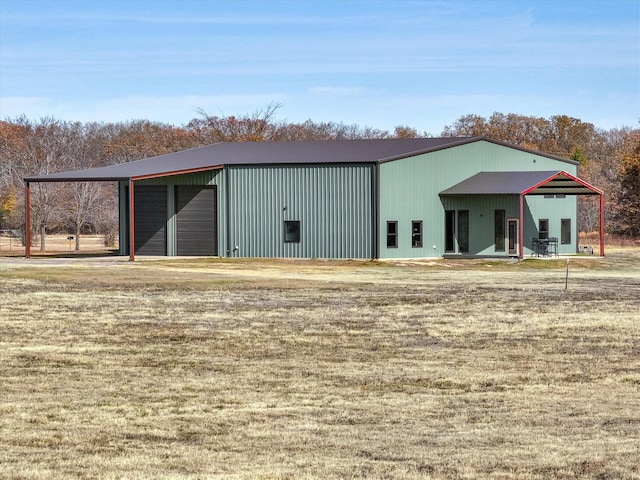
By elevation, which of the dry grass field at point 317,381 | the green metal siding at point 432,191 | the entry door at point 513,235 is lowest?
the dry grass field at point 317,381

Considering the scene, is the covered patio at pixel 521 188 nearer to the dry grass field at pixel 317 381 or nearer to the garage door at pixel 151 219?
the garage door at pixel 151 219

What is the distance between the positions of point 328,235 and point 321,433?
38.2 metres

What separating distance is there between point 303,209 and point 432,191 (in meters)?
6.23

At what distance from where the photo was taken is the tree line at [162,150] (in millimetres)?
72125

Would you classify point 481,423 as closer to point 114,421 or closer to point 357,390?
point 357,390

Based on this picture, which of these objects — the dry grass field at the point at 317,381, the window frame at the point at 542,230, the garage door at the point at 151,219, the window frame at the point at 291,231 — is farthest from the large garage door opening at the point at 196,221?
the dry grass field at the point at 317,381

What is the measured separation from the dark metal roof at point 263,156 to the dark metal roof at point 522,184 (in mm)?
2061

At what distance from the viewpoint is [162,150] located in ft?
361

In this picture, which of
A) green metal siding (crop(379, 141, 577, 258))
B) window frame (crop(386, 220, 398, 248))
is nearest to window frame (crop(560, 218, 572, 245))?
green metal siding (crop(379, 141, 577, 258))

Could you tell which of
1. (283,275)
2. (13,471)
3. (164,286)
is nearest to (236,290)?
(164,286)

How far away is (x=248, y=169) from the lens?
52.1 m

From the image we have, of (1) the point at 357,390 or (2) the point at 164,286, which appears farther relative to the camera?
(2) the point at 164,286

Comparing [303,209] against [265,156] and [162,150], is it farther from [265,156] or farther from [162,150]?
[162,150]

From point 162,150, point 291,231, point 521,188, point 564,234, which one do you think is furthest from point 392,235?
point 162,150
